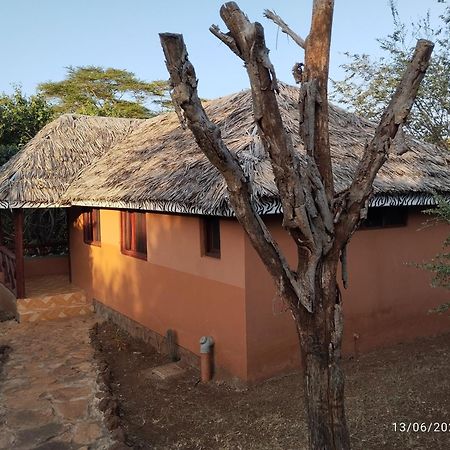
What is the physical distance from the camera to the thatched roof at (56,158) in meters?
8.90

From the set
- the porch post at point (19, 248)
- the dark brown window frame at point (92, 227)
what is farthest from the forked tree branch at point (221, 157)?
the porch post at point (19, 248)

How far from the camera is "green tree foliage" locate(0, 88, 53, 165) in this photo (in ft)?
50.2

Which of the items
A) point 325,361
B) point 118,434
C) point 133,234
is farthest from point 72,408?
point 325,361

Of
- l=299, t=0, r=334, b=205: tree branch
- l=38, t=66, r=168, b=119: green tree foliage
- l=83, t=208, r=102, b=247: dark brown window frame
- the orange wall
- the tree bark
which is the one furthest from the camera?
l=38, t=66, r=168, b=119: green tree foliage

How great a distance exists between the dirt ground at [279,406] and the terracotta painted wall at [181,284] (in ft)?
1.75

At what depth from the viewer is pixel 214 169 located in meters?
5.88

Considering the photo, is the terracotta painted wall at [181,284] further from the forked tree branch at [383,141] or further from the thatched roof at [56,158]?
the forked tree branch at [383,141]

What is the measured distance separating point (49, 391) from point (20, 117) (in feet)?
39.1

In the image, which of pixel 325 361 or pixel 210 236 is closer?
pixel 325 361

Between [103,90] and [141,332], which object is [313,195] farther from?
[103,90]

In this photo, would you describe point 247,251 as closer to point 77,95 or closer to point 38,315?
point 38,315

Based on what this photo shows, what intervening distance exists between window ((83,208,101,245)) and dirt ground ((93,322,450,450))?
369cm

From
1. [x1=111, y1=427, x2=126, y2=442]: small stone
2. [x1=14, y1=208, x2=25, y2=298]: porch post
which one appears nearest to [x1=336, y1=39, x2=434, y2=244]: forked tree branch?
[x1=111, y1=427, x2=126, y2=442]: small stone

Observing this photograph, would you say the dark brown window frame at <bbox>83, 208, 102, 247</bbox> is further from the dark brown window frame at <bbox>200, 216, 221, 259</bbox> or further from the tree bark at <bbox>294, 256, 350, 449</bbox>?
the tree bark at <bbox>294, 256, 350, 449</bbox>
